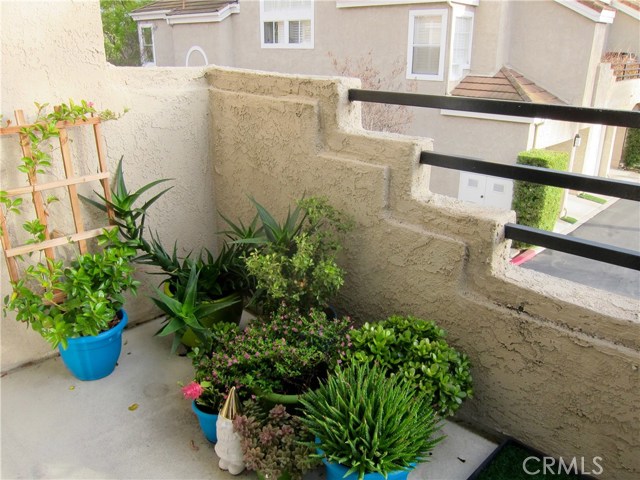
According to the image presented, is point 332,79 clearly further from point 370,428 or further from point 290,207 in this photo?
point 370,428

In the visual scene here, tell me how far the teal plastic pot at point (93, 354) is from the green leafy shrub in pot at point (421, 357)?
61.3 inches

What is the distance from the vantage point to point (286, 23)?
1378cm

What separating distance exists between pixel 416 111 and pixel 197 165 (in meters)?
8.47

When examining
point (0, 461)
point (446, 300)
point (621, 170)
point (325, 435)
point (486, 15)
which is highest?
point (486, 15)

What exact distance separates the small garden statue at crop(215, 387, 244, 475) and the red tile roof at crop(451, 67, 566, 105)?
10.1 metres

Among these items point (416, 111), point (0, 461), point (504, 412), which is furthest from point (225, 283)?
point (416, 111)

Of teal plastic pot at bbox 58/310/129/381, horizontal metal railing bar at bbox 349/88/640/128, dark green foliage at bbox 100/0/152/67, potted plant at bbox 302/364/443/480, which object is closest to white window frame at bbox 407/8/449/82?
horizontal metal railing bar at bbox 349/88/640/128

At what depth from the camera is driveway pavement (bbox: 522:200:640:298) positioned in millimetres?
9312

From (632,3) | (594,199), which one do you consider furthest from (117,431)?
(632,3)

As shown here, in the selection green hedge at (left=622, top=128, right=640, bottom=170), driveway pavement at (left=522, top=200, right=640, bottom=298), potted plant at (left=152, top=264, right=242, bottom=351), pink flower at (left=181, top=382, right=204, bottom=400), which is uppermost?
potted plant at (left=152, top=264, right=242, bottom=351)

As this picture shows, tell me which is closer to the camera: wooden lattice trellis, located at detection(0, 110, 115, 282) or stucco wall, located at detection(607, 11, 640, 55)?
wooden lattice trellis, located at detection(0, 110, 115, 282)

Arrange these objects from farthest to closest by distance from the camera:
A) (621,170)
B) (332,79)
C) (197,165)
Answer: (621,170)
(197,165)
(332,79)

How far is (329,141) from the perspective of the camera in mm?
3451

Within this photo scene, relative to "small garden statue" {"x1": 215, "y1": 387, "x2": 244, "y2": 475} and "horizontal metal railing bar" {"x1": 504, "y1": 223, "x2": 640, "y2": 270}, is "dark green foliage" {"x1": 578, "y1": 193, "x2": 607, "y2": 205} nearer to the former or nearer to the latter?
"horizontal metal railing bar" {"x1": 504, "y1": 223, "x2": 640, "y2": 270}
